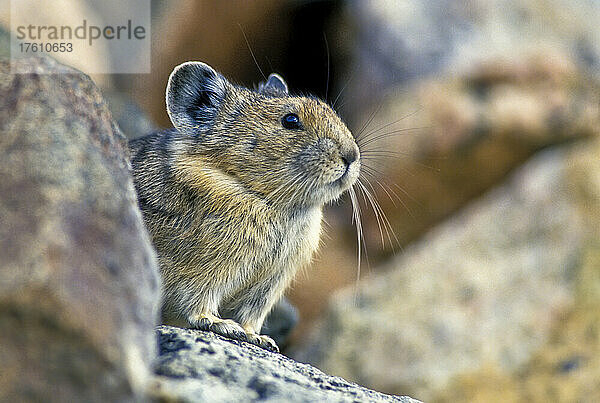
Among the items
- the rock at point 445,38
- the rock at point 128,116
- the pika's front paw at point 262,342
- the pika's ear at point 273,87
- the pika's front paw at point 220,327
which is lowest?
the pika's front paw at point 220,327

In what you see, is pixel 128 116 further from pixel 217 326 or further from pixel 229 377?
pixel 229 377

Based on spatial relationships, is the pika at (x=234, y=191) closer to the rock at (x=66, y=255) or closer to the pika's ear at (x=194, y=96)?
the pika's ear at (x=194, y=96)

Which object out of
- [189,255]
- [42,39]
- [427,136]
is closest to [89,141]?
[189,255]

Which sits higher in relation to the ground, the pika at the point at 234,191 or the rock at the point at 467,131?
the rock at the point at 467,131

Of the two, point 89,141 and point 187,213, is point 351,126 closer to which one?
point 187,213

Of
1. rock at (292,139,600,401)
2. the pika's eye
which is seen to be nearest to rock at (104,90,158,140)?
the pika's eye
